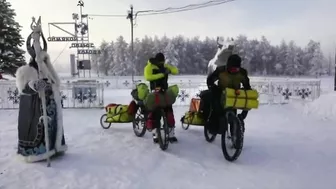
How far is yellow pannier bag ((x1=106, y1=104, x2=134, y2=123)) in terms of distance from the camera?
6961 mm

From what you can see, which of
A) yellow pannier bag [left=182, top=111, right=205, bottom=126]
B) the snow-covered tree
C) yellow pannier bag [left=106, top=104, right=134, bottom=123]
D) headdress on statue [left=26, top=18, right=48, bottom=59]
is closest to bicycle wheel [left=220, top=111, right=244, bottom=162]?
yellow pannier bag [left=182, top=111, right=205, bottom=126]

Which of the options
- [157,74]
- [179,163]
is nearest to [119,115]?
[157,74]

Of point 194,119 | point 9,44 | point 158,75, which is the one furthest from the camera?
point 9,44

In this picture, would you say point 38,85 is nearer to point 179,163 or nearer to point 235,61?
point 179,163

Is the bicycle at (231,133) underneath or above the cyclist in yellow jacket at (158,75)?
underneath

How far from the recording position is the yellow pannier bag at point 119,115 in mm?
6961

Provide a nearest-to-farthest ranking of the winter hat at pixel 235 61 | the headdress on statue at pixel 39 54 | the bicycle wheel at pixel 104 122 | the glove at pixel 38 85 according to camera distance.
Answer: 1. the glove at pixel 38 85
2. the headdress on statue at pixel 39 54
3. the winter hat at pixel 235 61
4. the bicycle wheel at pixel 104 122

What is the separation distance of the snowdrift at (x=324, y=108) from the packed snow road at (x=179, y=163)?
7.75ft

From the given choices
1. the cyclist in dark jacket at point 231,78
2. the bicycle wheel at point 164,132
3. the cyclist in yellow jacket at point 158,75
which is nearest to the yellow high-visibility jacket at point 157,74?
the cyclist in yellow jacket at point 158,75

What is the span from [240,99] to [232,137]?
65 centimetres

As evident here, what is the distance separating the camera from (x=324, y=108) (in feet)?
31.8

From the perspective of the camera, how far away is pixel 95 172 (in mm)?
4223

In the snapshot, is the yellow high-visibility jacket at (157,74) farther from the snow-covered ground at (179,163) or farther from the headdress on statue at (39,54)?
the headdress on statue at (39,54)

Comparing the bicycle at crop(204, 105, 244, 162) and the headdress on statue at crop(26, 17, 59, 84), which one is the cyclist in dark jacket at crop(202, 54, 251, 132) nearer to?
the bicycle at crop(204, 105, 244, 162)
